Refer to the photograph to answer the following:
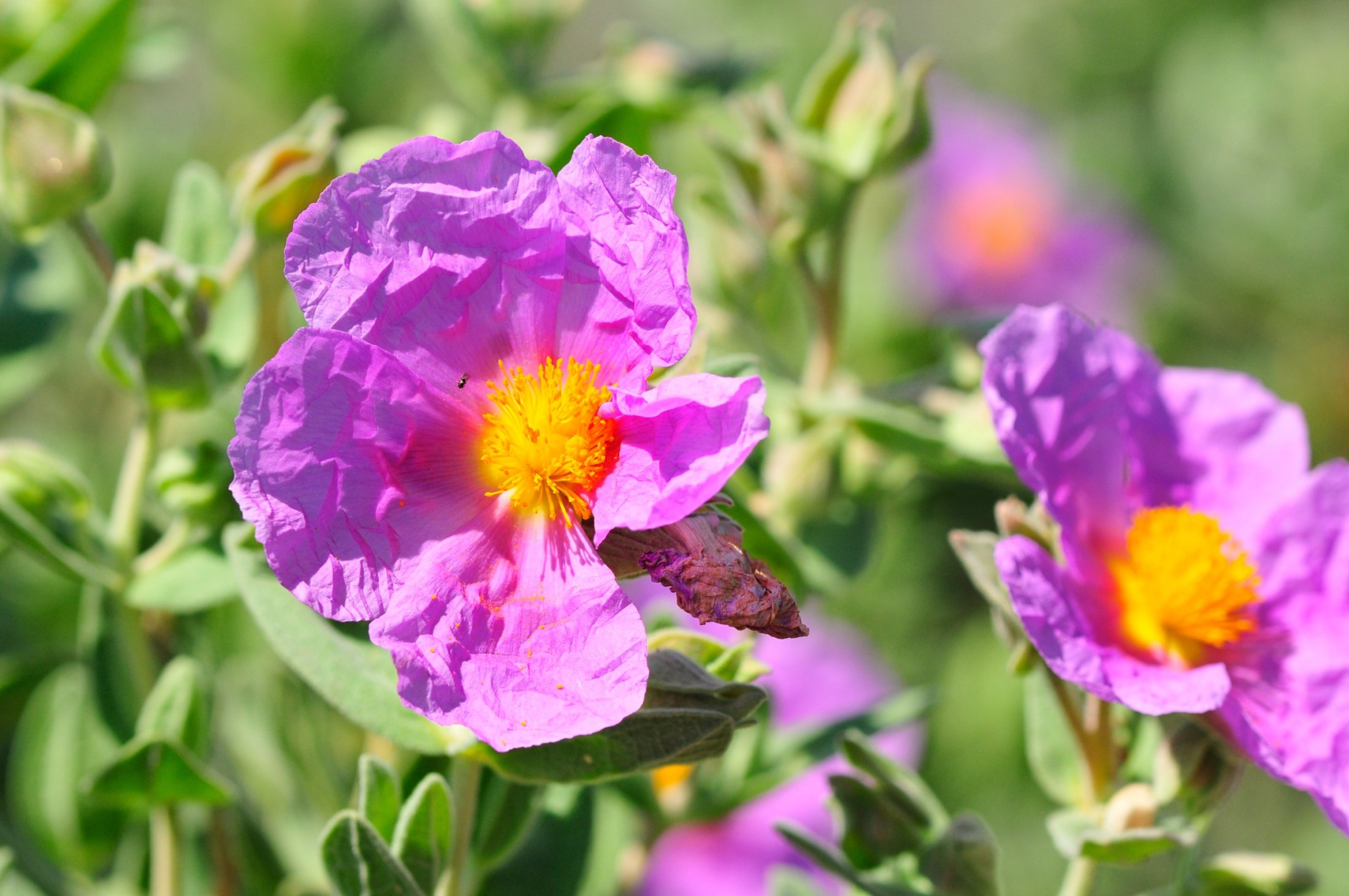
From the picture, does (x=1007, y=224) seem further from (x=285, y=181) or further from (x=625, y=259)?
(x=625, y=259)

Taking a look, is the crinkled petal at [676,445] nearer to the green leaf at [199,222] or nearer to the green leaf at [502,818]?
the green leaf at [502,818]

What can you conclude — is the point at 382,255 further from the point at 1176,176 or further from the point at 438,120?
the point at 1176,176

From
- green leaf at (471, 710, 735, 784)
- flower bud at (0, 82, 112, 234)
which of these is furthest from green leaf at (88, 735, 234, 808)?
flower bud at (0, 82, 112, 234)

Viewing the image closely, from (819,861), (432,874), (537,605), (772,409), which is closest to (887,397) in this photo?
(772,409)

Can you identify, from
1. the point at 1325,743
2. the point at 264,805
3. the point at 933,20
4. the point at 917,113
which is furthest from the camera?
the point at 933,20

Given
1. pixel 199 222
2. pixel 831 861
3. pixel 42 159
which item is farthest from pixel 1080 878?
pixel 42 159

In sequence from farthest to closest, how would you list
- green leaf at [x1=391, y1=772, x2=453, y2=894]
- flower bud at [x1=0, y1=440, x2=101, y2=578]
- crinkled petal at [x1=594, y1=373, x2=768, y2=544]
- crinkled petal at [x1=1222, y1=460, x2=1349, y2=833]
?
flower bud at [x1=0, y1=440, x2=101, y2=578] < crinkled petal at [x1=1222, y1=460, x2=1349, y2=833] < green leaf at [x1=391, y1=772, x2=453, y2=894] < crinkled petal at [x1=594, y1=373, x2=768, y2=544]

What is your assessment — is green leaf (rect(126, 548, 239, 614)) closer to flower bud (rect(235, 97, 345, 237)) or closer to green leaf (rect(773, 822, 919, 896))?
flower bud (rect(235, 97, 345, 237))
